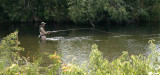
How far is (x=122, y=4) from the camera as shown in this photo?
30125mm

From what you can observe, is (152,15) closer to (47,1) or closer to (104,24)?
(104,24)

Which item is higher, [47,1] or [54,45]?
[47,1]

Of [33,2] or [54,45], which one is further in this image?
[33,2]

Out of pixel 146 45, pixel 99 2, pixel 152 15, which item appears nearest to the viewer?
pixel 146 45

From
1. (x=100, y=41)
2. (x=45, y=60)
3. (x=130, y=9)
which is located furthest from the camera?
(x=130, y=9)

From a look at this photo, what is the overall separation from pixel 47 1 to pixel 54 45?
16922mm

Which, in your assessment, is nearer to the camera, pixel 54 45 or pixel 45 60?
pixel 45 60

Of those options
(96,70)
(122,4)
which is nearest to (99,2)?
(122,4)

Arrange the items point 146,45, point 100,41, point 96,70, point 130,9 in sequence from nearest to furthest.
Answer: point 96,70, point 146,45, point 100,41, point 130,9

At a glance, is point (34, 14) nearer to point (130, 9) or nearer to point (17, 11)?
point (17, 11)

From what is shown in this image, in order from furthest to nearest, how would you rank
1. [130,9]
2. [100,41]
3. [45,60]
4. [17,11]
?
[17,11], [130,9], [100,41], [45,60]

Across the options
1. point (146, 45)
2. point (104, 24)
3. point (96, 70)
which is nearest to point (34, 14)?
point (104, 24)

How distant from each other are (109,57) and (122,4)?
15448mm

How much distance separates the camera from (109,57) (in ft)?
51.8
